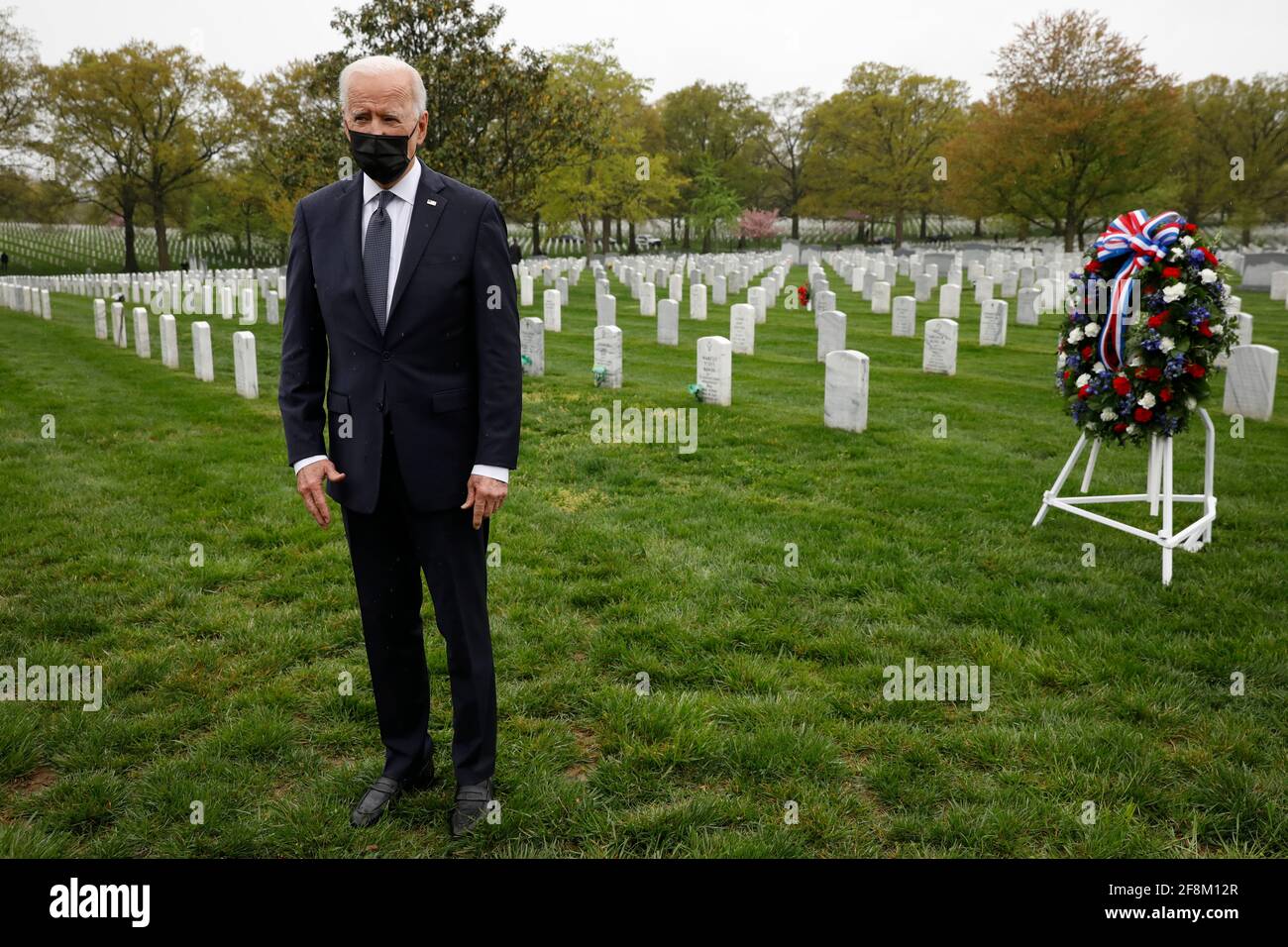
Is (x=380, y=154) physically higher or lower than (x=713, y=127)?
lower

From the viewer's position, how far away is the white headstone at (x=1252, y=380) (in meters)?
9.92

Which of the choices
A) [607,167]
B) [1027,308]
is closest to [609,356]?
[1027,308]

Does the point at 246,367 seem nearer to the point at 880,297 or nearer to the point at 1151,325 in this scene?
the point at 1151,325

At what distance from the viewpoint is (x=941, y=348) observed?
42.6ft

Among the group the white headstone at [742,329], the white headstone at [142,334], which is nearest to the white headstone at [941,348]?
the white headstone at [742,329]

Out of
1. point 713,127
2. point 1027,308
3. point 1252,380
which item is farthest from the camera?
point 713,127

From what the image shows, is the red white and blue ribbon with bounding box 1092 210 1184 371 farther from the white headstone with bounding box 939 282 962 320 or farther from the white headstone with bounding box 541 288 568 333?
the white headstone with bounding box 541 288 568 333

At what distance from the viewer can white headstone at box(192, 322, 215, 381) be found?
1227cm

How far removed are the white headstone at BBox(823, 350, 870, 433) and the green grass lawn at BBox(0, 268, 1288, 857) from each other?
2.39 feet

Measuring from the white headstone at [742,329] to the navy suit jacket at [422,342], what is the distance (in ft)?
38.4

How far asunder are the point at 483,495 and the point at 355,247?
882mm

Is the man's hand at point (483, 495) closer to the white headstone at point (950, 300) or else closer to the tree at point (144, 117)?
the white headstone at point (950, 300)
